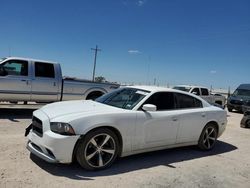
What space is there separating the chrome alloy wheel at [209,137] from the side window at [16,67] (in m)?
6.69

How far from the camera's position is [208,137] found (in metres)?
7.34

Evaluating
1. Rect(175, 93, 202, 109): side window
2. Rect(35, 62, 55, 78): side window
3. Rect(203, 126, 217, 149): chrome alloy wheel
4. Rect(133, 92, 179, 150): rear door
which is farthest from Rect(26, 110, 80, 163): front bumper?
Rect(35, 62, 55, 78): side window

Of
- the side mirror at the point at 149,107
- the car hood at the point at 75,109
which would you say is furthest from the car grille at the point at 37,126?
the side mirror at the point at 149,107

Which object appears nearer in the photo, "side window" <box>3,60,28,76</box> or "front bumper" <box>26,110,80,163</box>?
"front bumper" <box>26,110,80,163</box>

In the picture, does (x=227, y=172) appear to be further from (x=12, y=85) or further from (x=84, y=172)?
(x=12, y=85)

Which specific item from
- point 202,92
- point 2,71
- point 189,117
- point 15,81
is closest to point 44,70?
point 15,81

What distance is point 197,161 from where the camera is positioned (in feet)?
21.0

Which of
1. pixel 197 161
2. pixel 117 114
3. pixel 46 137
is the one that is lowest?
pixel 197 161

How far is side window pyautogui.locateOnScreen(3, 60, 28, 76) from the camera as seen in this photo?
10.5m

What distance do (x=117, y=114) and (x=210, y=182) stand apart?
2.01 meters

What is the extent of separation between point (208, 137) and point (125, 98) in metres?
2.52

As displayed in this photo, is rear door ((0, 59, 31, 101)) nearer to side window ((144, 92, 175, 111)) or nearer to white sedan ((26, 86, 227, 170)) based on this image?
white sedan ((26, 86, 227, 170))

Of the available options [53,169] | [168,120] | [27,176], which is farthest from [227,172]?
[27,176]

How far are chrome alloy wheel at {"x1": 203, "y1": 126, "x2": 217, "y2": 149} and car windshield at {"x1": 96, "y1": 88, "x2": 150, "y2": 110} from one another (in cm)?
209
